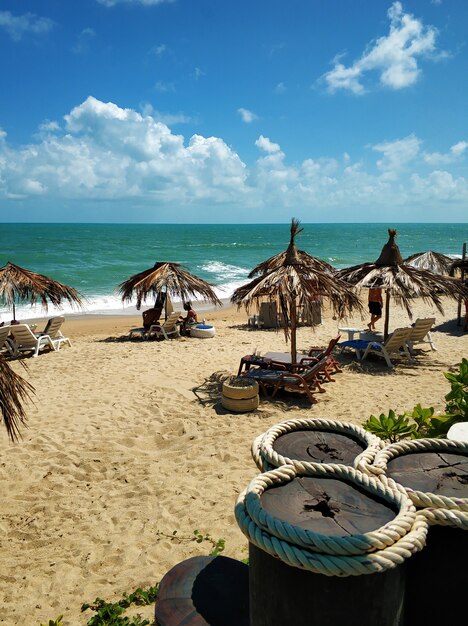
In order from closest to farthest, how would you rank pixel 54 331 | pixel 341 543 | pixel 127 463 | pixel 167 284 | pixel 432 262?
pixel 341 543 < pixel 127 463 < pixel 54 331 < pixel 167 284 < pixel 432 262

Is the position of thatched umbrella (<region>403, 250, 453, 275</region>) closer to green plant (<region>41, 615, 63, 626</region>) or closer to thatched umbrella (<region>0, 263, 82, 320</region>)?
thatched umbrella (<region>0, 263, 82, 320</region>)

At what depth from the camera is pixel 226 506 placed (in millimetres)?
4023

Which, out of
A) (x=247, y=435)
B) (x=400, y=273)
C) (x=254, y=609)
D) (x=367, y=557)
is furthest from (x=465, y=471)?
(x=400, y=273)

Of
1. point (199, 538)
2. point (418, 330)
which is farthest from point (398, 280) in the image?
point (199, 538)

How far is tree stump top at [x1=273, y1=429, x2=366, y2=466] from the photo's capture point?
5.31ft

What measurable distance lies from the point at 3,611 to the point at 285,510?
2686 millimetres

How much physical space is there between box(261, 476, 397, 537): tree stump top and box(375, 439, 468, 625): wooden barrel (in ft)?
0.40

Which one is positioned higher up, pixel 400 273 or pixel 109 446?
pixel 400 273

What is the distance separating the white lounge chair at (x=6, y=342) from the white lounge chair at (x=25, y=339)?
10cm

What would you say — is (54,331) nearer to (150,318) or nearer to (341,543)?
(150,318)

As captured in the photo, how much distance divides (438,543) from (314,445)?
1.85ft

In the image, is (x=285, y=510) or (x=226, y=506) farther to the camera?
(x=226, y=506)

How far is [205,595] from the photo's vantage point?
2.18m

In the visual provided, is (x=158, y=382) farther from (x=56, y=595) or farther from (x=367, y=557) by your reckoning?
(x=367, y=557)
